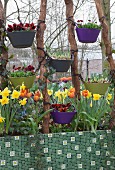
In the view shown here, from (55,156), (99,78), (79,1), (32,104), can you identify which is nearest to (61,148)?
(55,156)

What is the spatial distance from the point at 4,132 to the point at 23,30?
650 mm

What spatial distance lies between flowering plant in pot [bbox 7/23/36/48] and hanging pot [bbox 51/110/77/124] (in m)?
0.48

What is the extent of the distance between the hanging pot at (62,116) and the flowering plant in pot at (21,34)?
0.48 m

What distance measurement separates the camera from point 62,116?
6.65 ft

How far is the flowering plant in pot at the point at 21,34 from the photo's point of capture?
6.42ft

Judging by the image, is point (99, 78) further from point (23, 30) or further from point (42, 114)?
point (23, 30)

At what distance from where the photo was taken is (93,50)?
6.50 meters

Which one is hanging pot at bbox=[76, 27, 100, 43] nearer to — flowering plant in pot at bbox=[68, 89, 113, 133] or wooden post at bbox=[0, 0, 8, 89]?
flowering plant in pot at bbox=[68, 89, 113, 133]

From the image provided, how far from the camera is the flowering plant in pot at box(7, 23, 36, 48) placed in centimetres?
196

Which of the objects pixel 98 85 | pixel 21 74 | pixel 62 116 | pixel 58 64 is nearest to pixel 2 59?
pixel 21 74

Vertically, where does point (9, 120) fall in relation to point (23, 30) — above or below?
below

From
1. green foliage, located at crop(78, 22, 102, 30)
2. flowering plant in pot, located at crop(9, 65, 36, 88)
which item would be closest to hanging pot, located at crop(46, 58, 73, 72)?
flowering plant in pot, located at crop(9, 65, 36, 88)

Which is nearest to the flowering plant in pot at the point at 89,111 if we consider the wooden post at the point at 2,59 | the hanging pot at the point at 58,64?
the hanging pot at the point at 58,64

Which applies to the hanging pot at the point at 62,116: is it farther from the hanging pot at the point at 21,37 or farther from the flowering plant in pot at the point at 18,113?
the hanging pot at the point at 21,37
